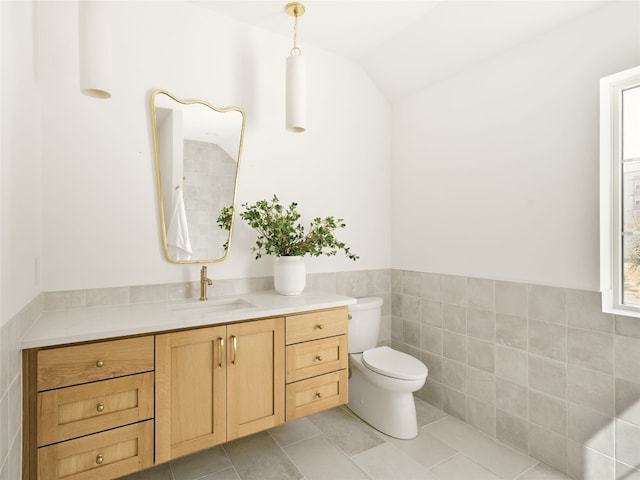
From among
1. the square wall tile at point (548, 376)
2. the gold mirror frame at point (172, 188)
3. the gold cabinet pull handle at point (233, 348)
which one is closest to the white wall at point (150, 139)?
the gold mirror frame at point (172, 188)

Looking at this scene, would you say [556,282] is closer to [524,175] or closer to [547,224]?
[547,224]

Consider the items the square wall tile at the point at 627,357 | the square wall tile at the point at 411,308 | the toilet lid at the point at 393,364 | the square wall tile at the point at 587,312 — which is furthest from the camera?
the square wall tile at the point at 411,308

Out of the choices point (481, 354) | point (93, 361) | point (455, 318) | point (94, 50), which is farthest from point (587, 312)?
point (94, 50)

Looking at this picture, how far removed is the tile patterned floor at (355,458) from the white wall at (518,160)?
0.99 m

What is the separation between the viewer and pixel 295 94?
2.13 metres

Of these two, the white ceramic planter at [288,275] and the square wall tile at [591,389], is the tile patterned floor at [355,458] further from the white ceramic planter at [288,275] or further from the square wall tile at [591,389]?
the white ceramic planter at [288,275]

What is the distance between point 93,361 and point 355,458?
1.42m

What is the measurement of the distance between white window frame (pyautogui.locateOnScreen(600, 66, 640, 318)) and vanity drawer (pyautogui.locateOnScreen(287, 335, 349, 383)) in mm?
1335

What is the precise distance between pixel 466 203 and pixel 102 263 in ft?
7.19

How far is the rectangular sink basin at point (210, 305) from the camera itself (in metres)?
1.88

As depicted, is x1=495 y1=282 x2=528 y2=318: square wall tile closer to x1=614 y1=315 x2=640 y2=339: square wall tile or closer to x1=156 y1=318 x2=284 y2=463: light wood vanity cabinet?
x1=614 y1=315 x2=640 y2=339: square wall tile

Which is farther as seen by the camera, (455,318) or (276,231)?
(455,318)

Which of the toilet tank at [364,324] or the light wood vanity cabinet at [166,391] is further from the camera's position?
the toilet tank at [364,324]

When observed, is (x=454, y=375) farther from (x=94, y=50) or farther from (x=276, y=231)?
(x=94, y=50)
